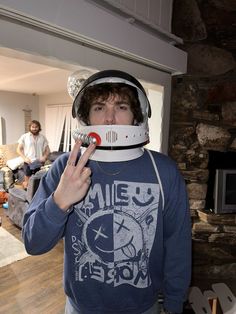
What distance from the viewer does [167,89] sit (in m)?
1.52

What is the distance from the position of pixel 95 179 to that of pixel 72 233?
19 cm

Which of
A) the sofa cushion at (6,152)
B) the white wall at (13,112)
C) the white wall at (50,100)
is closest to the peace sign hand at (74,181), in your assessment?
the sofa cushion at (6,152)

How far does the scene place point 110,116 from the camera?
0.77 meters

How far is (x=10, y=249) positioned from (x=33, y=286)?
0.75 m

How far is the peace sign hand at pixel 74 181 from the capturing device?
63 centimetres

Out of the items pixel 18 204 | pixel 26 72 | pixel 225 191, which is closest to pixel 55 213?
pixel 225 191

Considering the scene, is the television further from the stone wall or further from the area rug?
the area rug

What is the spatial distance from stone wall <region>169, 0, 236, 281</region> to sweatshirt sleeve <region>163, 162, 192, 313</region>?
96 centimetres

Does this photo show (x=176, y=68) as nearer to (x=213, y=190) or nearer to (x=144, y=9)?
(x=144, y=9)

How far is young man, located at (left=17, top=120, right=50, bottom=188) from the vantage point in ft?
14.0

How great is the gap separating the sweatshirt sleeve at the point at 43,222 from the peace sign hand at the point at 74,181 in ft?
0.12

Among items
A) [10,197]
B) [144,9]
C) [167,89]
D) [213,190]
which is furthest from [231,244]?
[10,197]

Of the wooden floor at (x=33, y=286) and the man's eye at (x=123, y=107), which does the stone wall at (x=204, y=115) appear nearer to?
the man's eye at (x=123, y=107)

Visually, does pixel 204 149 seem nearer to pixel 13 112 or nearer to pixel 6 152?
pixel 6 152
